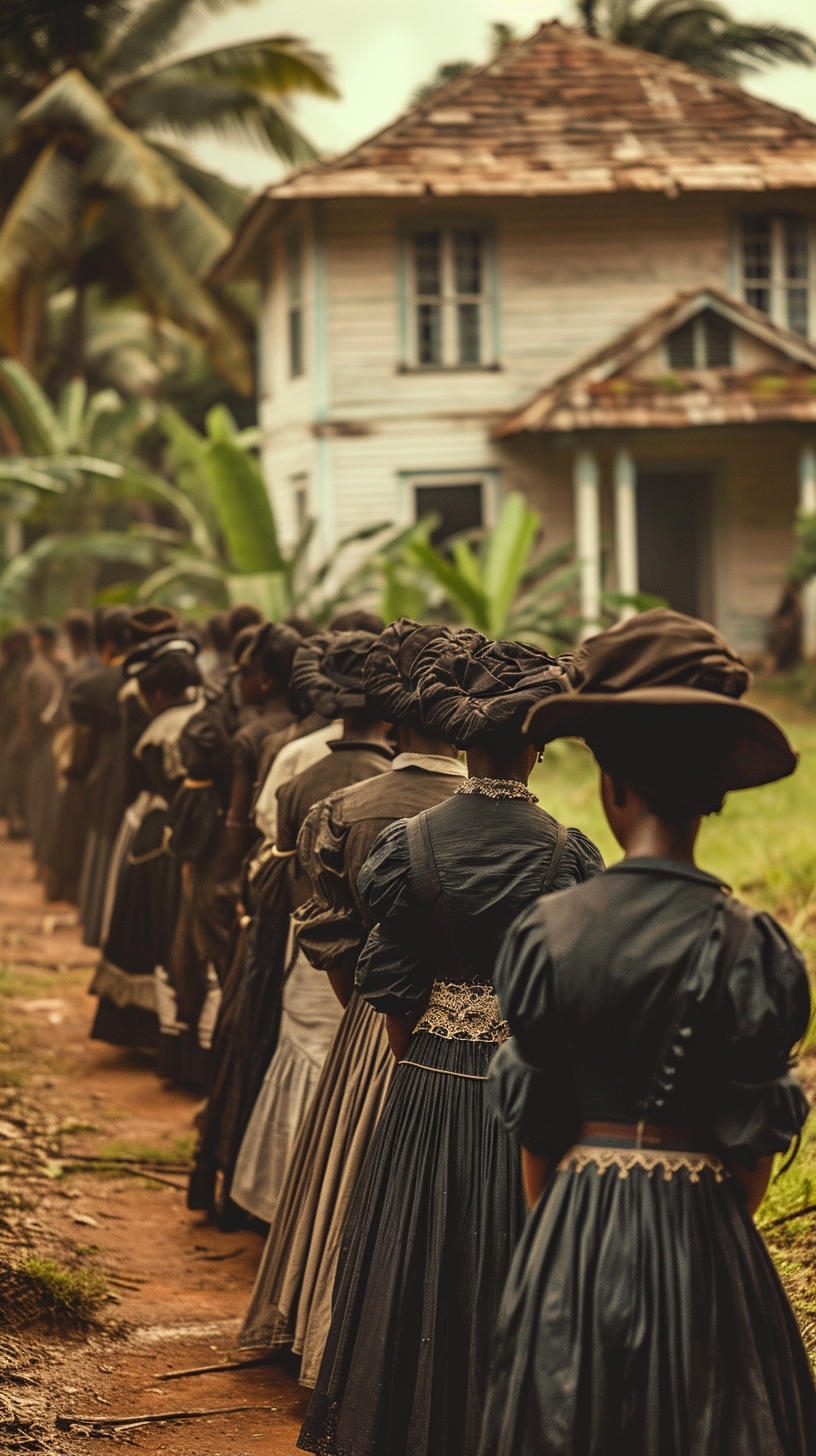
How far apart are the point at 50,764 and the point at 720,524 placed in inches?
409

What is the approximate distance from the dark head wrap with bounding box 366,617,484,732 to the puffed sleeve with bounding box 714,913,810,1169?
4.74 ft

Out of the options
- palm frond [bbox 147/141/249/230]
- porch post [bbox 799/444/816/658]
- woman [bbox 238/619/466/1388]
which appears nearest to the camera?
woman [bbox 238/619/466/1388]

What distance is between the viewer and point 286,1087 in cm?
523

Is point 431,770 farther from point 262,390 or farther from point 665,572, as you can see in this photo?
point 262,390

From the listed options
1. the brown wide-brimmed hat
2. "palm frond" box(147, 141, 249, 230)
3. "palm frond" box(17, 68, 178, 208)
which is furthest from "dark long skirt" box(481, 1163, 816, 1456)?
"palm frond" box(147, 141, 249, 230)

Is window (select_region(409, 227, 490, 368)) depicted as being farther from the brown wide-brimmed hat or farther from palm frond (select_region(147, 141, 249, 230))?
the brown wide-brimmed hat

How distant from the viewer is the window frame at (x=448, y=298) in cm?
2012

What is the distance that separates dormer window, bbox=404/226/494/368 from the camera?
66.3 ft

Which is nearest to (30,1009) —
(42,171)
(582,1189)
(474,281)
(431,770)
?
(431,770)

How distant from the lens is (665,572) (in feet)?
71.0

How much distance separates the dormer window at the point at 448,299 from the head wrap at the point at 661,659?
1794 centimetres

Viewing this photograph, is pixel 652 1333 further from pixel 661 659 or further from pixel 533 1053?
pixel 661 659

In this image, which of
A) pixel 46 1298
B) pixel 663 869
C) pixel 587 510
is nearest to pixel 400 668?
pixel 663 869

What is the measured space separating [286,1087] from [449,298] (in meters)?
16.3
